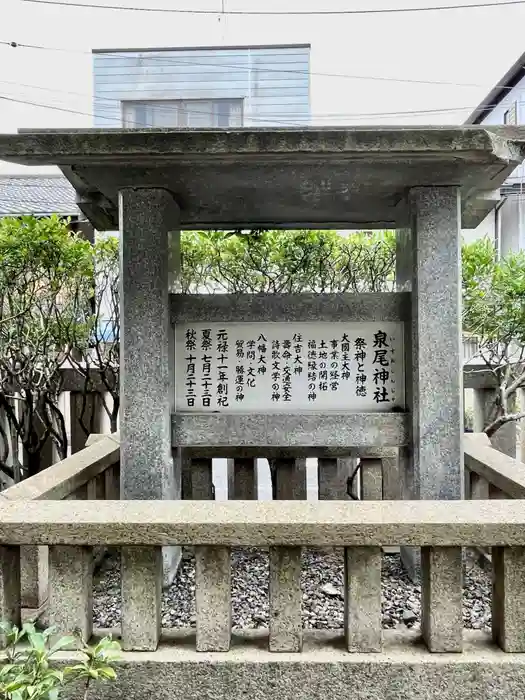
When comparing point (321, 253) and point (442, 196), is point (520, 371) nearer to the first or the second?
point (321, 253)

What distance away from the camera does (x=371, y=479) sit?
4.06 metres

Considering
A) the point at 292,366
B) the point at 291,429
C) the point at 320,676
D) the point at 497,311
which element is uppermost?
the point at 497,311

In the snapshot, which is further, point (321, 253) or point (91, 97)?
point (91, 97)

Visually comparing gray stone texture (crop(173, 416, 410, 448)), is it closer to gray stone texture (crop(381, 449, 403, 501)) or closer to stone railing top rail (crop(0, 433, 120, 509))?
stone railing top rail (crop(0, 433, 120, 509))

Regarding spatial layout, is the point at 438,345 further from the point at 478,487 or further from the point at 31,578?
the point at 31,578

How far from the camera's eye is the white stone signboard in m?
3.19

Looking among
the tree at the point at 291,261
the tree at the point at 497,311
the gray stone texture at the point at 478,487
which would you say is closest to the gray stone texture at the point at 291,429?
the gray stone texture at the point at 478,487

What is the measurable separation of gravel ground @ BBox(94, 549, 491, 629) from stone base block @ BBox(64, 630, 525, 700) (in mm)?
765

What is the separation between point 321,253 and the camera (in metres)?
5.15

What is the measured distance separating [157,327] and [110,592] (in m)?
1.68

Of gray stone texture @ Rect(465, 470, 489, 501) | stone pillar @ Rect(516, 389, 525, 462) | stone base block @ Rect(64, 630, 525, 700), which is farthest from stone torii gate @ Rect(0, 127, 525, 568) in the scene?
stone pillar @ Rect(516, 389, 525, 462)

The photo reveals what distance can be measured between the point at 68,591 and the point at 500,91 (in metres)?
11.9

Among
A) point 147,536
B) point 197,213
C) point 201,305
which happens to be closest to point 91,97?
point 197,213

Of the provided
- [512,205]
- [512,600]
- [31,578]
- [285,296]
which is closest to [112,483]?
[31,578]
